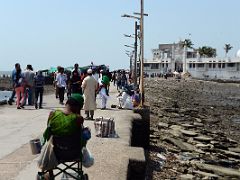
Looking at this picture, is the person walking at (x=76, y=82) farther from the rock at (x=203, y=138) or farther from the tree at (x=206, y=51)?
the tree at (x=206, y=51)

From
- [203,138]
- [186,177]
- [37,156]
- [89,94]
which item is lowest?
[203,138]

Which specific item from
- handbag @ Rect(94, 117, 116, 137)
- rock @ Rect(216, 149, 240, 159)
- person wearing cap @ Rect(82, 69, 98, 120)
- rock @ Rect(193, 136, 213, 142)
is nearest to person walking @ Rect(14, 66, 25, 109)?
person wearing cap @ Rect(82, 69, 98, 120)

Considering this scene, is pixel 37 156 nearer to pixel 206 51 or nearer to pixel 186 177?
pixel 186 177

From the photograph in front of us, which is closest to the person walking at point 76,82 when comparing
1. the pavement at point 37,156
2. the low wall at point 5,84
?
the pavement at point 37,156

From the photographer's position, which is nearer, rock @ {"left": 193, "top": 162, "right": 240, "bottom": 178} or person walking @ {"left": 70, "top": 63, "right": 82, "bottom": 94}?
rock @ {"left": 193, "top": 162, "right": 240, "bottom": 178}

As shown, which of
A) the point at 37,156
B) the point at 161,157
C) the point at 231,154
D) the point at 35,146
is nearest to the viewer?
the point at 35,146

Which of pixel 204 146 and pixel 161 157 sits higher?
pixel 161 157

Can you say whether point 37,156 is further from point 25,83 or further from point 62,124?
point 25,83

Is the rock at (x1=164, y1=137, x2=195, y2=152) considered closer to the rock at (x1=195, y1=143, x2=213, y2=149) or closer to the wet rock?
the rock at (x1=195, y1=143, x2=213, y2=149)

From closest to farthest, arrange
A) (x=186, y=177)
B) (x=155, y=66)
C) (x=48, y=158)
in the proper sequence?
1. (x=48, y=158)
2. (x=186, y=177)
3. (x=155, y=66)

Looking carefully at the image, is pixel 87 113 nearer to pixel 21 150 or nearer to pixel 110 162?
pixel 21 150

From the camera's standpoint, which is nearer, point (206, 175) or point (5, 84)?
point (206, 175)

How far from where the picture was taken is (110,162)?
8445mm

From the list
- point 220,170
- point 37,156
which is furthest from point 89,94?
point 37,156
